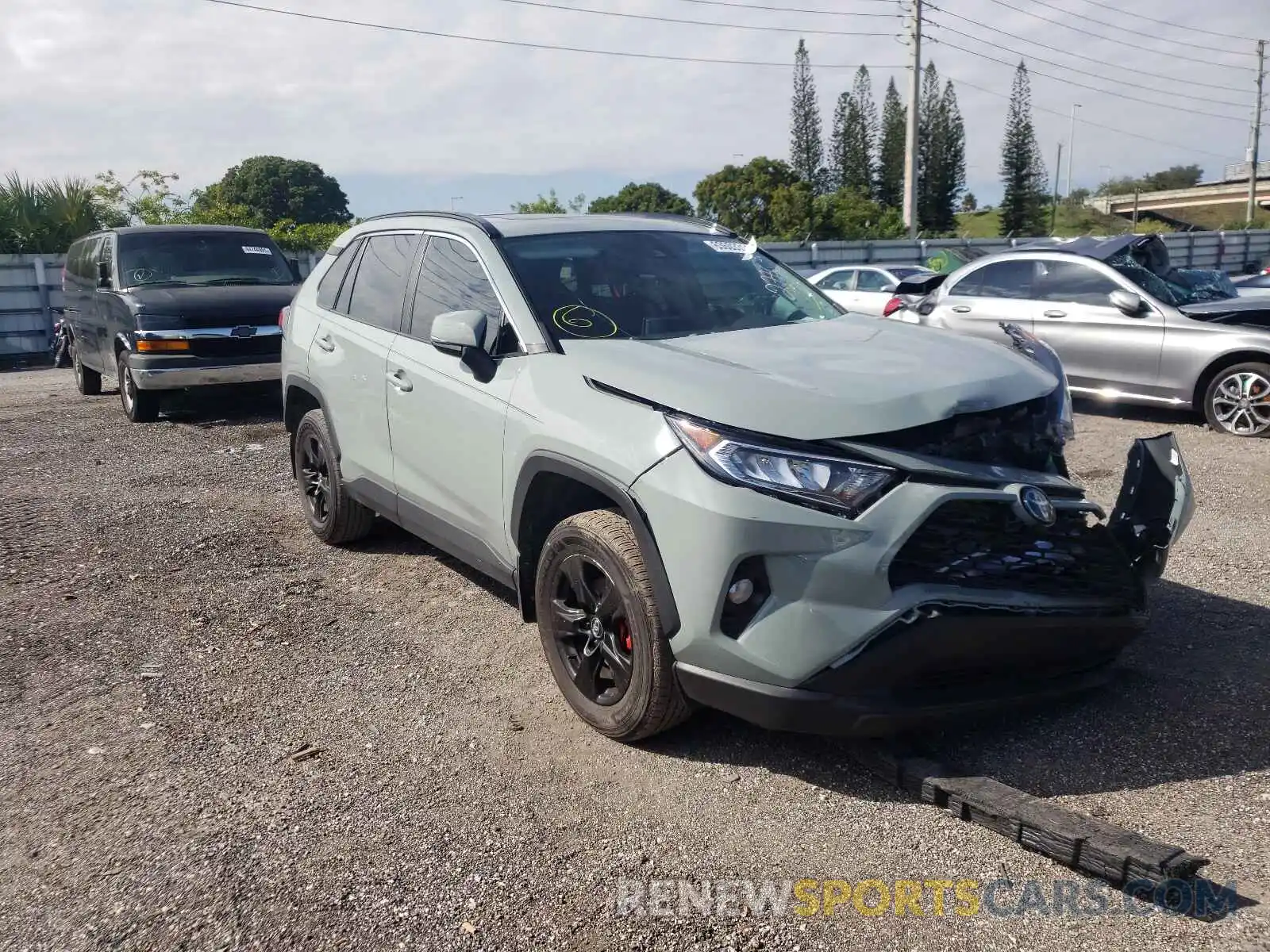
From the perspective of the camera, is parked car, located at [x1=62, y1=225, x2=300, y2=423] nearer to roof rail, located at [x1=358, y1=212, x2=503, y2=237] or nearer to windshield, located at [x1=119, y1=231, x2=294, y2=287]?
windshield, located at [x1=119, y1=231, x2=294, y2=287]

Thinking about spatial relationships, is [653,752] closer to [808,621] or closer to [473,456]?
[808,621]

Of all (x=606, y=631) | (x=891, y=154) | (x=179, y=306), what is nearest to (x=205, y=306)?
(x=179, y=306)

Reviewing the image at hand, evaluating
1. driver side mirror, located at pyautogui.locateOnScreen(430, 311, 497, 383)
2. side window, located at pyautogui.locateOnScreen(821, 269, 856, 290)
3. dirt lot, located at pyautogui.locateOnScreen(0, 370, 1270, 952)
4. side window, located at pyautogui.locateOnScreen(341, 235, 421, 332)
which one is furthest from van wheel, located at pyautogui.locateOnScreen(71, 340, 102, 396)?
driver side mirror, located at pyautogui.locateOnScreen(430, 311, 497, 383)

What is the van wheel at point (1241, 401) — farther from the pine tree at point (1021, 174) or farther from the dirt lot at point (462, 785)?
the pine tree at point (1021, 174)

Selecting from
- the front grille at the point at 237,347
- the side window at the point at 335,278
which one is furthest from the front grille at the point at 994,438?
the front grille at the point at 237,347

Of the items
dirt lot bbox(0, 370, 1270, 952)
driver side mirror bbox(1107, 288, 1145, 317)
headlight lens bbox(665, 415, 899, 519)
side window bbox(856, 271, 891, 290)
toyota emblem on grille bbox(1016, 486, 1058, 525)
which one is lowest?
dirt lot bbox(0, 370, 1270, 952)

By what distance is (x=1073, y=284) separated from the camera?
979 centimetres

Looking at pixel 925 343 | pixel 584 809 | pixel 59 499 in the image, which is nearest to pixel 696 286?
pixel 925 343

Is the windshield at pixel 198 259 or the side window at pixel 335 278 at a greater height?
the windshield at pixel 198 259

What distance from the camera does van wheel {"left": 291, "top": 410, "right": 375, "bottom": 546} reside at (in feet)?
19.4

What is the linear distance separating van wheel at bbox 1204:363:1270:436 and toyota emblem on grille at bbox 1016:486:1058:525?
21.0ft

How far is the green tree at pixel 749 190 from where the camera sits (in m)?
62.5

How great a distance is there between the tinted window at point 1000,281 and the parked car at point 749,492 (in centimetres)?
598

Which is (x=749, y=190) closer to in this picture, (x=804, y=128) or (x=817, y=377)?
(x=804, y=128)
